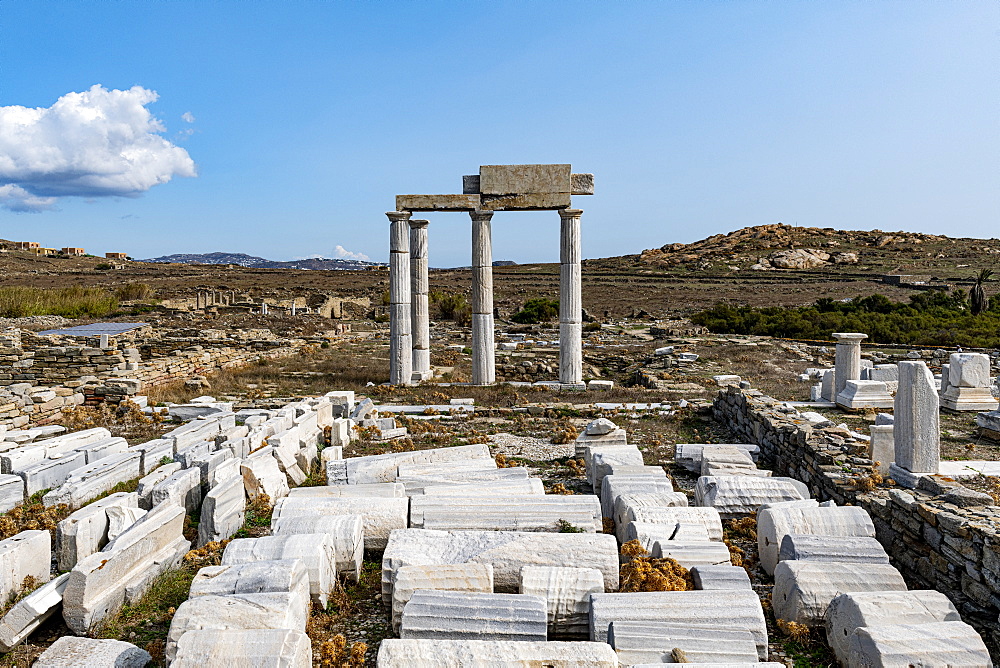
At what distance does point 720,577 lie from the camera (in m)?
4.80

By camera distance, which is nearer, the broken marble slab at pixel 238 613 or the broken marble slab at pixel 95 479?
the broken marble slab at pixel 238 613

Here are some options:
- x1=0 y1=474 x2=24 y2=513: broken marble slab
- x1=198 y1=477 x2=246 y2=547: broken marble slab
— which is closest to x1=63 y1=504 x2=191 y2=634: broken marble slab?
x1=198 y1=477 x2=246 y2=547: broken marble slab

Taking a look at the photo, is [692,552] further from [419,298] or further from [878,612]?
[419,298]

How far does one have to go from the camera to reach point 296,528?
566cm

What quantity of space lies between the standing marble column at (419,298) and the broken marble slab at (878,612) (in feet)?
41.2

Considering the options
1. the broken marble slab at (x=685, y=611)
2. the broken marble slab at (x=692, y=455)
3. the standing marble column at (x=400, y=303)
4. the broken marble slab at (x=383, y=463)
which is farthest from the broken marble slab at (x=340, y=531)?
the standing marble column at (x=400, y=303)

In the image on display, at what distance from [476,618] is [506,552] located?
1.02 meters

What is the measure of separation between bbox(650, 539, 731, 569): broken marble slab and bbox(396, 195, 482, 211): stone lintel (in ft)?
36.4

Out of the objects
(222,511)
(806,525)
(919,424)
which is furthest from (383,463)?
(919,424)

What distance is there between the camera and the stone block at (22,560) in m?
4.71

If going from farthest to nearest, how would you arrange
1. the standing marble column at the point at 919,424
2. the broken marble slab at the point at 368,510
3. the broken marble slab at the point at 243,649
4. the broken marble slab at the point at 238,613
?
the standing marble column at the point at 919,424
the broken marble slab at the point at 368,510
the broken marble slab at the point at 238,613
the broken marble slab at the point at 243,649

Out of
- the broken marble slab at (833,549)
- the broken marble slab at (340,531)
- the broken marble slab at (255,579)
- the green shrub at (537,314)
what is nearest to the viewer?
the broken marble slab at (255,579)

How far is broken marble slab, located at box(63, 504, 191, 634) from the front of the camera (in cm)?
441

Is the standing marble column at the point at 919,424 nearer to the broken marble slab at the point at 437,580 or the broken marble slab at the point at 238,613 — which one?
the broken marble slab at the point at 437,580
